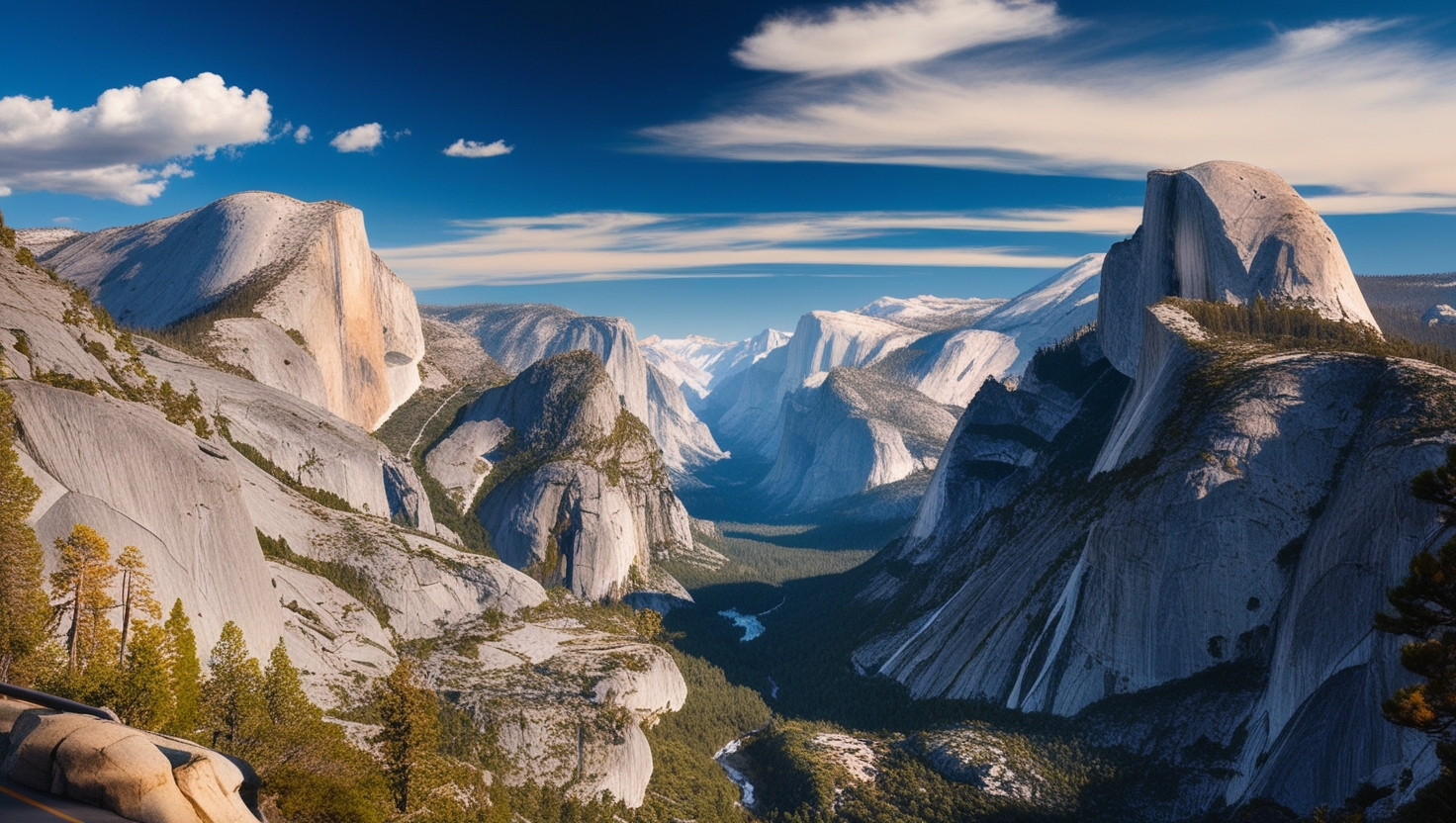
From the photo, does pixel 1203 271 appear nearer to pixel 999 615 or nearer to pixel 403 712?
pixel 999 615

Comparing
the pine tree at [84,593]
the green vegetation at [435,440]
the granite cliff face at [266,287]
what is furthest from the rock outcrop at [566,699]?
the granite cliff face at [266,287]

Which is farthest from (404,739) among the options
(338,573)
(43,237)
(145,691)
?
(43,237)

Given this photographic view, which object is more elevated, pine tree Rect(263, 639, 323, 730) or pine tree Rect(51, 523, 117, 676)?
pine tree Rect(51, 523, 117, 676)

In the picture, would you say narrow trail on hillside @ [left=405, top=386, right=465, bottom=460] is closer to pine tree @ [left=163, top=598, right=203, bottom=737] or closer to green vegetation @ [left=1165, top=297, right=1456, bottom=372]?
pine tree @ [left=163, top=598, right=203, bottom=737]

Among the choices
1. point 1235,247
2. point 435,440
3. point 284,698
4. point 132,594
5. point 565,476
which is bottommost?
point 565,476

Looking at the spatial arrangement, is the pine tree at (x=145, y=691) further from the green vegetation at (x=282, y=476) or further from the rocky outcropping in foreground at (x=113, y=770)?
the green vegetation at (x=282, y=476)

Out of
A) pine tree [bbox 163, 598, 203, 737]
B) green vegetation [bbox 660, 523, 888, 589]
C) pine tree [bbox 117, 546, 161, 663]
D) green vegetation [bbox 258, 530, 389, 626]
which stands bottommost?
green vegetation [bbox 660, 523, 888, 589]

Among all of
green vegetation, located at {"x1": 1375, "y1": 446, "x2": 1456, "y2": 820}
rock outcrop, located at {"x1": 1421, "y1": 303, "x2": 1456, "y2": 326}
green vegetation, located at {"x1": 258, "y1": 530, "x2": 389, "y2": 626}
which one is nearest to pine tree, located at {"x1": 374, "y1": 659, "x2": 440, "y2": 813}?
green vegetation, located at {"x1": 258, "y1": 530, "x2": 389, "y2": 626}

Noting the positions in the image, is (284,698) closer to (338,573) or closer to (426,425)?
(338,573)
